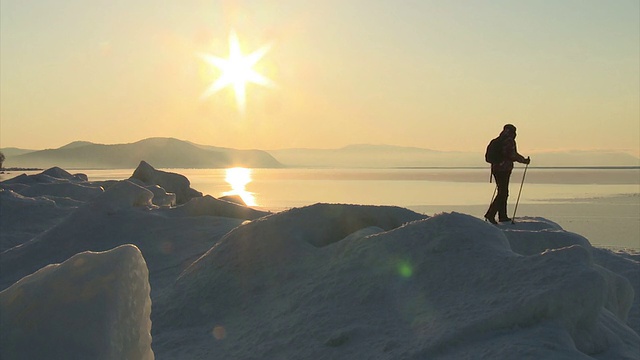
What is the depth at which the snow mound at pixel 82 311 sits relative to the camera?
303 centimetres

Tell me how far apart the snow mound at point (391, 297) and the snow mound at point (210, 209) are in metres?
6.13

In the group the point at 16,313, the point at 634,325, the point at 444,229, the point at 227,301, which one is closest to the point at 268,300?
the point at 227,301

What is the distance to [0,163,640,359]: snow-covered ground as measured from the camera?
322cm

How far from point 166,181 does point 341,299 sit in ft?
78.6

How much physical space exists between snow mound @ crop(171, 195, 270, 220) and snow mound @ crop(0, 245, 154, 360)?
10468 mm

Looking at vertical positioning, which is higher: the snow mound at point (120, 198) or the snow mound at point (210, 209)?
the snow mound at point (120, 198)

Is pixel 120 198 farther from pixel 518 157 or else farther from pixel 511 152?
pixel 518 157

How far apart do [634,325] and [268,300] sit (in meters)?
5.80

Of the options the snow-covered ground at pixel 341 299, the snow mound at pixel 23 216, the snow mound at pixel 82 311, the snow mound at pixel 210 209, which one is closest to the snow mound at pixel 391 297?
the snow-covered ground at pixel 341 299

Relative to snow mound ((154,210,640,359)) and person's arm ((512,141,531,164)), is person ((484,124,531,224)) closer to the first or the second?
person's arm ((512,141,531,164))

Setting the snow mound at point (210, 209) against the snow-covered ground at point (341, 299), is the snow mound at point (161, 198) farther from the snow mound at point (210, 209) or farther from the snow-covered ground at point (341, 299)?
the snow-covered ground at point (341, 299)

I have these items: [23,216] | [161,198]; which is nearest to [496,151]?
[161,198]

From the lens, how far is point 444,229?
20.3 ft

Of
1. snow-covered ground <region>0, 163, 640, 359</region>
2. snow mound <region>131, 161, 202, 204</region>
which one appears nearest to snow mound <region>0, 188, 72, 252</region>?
A: snow-covered ground <region>0, 163, 640, 359</region>
